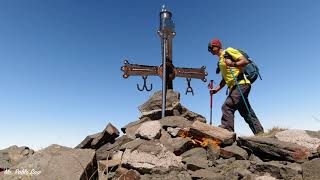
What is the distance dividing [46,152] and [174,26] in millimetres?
8431

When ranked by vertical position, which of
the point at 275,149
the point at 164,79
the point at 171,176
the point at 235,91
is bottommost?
the point at 171,176

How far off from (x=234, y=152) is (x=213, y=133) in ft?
3.00

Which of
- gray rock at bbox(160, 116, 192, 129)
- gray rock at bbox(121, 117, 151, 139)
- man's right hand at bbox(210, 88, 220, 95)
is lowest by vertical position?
gray rock at bbox(121, 117, 151, 139)

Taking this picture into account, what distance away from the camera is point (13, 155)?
361 inches

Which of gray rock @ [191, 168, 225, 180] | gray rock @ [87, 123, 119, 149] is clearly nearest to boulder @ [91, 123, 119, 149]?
gray rock @ [87, 123, 119, 149]

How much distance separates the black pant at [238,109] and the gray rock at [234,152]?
63.1 inches

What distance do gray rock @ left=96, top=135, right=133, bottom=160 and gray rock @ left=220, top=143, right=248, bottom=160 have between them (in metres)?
2.71

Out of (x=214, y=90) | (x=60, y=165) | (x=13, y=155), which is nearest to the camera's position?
(x=60, y=165)

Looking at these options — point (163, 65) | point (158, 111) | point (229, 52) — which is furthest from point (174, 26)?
point (229, 52)

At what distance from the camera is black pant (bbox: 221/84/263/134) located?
30.9ft

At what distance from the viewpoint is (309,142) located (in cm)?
763

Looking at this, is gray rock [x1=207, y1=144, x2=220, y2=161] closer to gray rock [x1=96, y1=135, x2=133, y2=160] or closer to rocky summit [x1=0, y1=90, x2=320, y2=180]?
rocky summit [x1=0, y1=90, x2=320, y2=180]

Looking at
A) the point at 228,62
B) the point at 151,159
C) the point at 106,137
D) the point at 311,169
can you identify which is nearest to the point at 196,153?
the point at 151,159

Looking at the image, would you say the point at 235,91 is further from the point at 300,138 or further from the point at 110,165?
the point at 110,165
